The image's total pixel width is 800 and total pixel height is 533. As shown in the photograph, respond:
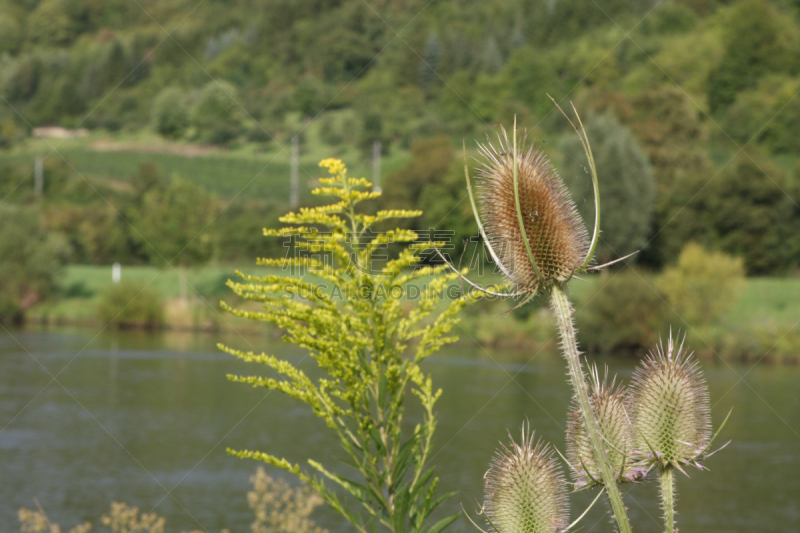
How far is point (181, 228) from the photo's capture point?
61.2 m

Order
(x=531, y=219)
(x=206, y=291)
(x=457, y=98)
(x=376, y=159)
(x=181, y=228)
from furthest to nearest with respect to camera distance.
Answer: (x=457, y=98) → (x=376, y=159) → (x=181, y=228) → (x=206, y=291) → (x=531, y=219)

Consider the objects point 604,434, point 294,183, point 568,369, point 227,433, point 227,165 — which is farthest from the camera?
point 227,165

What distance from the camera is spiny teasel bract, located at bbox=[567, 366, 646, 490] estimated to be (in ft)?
11.9

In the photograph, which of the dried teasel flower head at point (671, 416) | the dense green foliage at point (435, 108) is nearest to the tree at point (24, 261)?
the dense green foliage at point (435, 108)

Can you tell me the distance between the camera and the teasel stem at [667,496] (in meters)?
3.17

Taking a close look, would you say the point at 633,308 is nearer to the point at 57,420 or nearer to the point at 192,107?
the point at 57,420

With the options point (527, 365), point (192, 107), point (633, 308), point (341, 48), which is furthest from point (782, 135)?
point (341, 48)

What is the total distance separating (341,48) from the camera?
474ft

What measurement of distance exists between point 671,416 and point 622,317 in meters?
40.3

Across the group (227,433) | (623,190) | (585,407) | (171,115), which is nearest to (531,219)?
(585,407)

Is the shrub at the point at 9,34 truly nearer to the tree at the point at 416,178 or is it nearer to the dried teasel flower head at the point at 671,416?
the tree at the point at 416,178

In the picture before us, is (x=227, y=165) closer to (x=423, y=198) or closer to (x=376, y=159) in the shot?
(x=376, y=159)

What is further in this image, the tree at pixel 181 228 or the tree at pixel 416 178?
the tree at pixel 416 178

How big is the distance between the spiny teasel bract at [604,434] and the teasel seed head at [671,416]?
0.07 m
